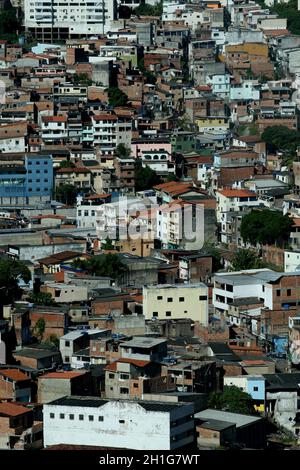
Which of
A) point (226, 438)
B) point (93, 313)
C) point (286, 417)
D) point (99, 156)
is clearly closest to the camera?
point (226, 438)

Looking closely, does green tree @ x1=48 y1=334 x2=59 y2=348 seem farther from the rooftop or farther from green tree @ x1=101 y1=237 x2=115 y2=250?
green tree @ x1=101 y1=237 x2=115 y2=250

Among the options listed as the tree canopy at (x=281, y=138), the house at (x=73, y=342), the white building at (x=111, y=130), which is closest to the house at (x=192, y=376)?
the house at (x=73, y=342)

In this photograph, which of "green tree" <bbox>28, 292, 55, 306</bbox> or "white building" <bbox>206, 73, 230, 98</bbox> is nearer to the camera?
"green tree" <bbox>28, 292, 55, 306</bbox>

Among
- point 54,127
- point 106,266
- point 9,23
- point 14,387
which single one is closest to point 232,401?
point 14,387

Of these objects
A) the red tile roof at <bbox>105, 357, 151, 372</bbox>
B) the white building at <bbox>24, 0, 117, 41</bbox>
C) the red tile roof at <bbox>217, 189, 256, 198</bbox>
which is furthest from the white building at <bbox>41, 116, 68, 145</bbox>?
the red tile roof at <bbox>105, 357, 151, 372</bbox>

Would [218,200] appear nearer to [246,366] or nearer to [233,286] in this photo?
[233,286]

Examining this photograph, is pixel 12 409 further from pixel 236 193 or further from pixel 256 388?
pixel 236 193

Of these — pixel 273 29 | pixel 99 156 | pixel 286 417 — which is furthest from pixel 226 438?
pixel 273 29
